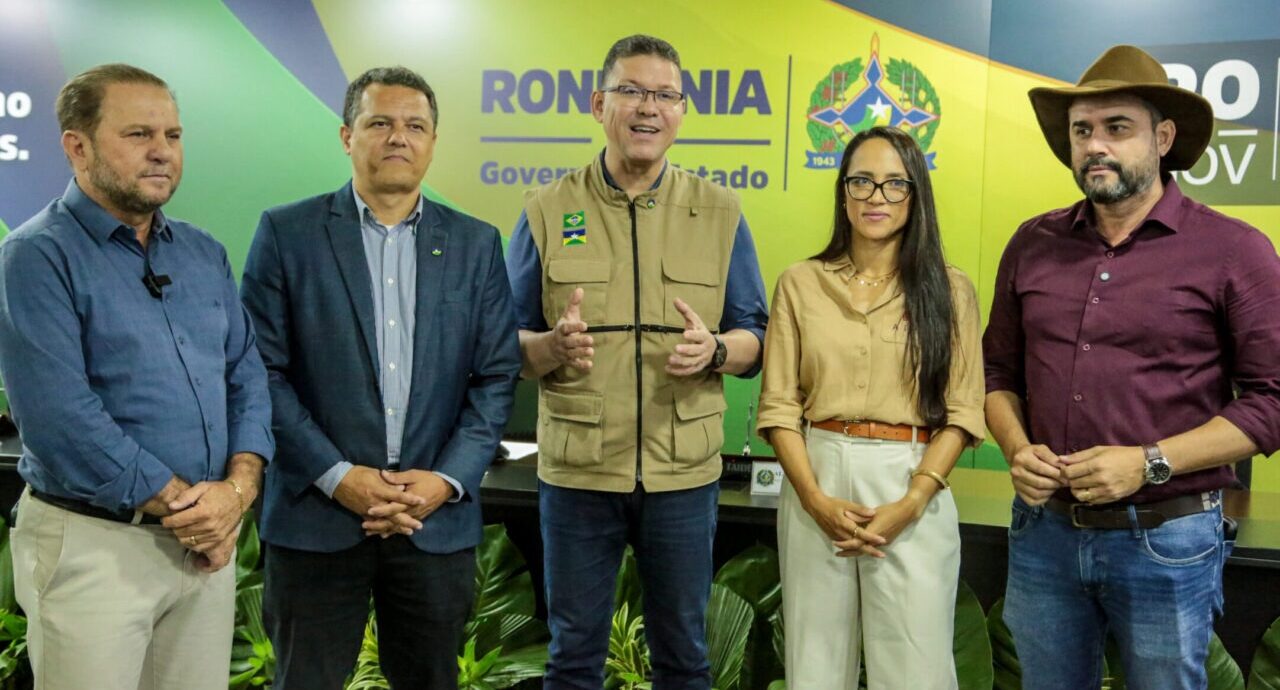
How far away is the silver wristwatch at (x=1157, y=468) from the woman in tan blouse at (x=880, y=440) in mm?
316

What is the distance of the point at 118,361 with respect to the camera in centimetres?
192

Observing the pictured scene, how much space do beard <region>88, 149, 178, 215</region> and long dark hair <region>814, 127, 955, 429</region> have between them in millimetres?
1376

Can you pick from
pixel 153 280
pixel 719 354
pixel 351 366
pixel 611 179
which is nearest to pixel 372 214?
pixel 351 366

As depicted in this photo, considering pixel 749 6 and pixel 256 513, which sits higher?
pixel 749 6

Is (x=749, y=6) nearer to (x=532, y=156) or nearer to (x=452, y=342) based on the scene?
(x=532, y=156)

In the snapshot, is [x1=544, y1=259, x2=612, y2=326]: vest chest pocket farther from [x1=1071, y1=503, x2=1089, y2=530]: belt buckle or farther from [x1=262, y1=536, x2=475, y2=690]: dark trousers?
[x1=1071, y1=503, x2=1089, y2=530]: belt buckle

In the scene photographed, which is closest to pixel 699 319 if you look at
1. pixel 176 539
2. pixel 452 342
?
pixel 452 342

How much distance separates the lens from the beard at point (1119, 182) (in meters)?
2.09

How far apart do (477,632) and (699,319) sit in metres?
1.31

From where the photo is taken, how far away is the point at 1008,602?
2.23 metres

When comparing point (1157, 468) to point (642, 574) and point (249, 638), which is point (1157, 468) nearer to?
point (642, 574)

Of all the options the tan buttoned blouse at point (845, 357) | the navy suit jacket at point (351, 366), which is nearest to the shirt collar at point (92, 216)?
the navy suit jacket at point (351, 366)

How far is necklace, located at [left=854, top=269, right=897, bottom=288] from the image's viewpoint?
221 centimetres

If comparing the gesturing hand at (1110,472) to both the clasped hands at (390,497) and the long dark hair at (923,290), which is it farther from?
the clasped hands at (390,497)
